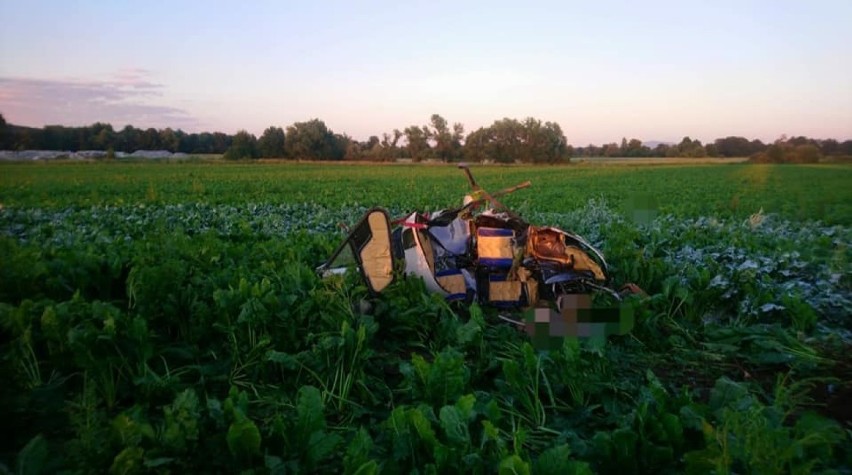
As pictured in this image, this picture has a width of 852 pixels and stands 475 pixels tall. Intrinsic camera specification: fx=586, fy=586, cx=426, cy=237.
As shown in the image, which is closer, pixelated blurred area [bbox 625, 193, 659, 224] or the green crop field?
the green crop field

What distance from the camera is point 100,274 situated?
14.9 ft

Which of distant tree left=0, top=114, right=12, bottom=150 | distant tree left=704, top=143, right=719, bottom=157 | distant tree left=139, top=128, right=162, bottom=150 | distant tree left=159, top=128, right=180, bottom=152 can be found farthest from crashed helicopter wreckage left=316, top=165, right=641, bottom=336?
distant tree left=704, top=143, right=719, bottom=157

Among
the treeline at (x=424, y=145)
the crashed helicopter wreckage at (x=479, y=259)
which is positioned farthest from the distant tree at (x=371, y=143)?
the crashed helicopter wreckage at (x=479, y=259)

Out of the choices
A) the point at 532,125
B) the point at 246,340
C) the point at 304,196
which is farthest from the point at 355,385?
the point at 532,125

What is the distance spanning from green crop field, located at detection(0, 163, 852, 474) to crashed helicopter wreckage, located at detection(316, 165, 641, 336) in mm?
251

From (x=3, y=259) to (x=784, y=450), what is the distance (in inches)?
166

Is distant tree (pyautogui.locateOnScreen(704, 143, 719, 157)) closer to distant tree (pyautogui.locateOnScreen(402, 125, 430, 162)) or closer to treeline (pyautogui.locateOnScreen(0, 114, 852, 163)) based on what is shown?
treeline (pyautogui.locateOnScreen(0, 114, 852, 163))

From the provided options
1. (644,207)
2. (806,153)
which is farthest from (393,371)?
(806,153)

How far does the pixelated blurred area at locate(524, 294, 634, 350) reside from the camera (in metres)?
4.02

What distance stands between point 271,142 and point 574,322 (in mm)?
33023

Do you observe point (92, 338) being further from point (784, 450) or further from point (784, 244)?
point (784, 244)

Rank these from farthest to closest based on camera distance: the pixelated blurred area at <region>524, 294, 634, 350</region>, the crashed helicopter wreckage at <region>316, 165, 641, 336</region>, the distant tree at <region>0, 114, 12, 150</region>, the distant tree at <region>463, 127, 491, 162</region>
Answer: the distant tree at <region>463, 127, 491, 162</region> → the crashed helicopter wreckage at <region>316, 165, 641, 336</region> → the pixelated blurred area at <region>524, 294, 634, 350</region> → the distant tree at <region>0, 114, 12, 150</region>

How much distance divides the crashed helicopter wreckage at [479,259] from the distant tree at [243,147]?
3051 cm

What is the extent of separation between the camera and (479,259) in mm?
4945
